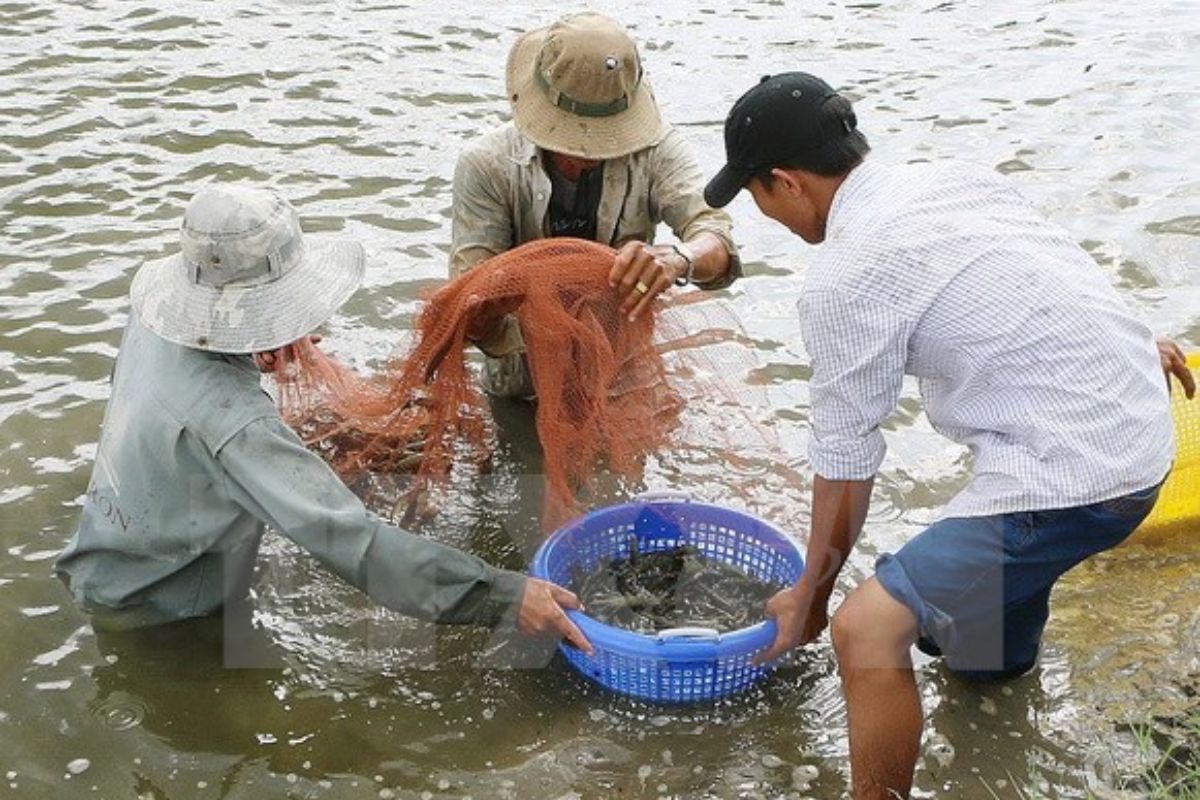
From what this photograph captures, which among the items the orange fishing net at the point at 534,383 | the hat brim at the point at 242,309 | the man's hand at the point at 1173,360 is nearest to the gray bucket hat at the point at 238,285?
the hat brim at the point at 242,309

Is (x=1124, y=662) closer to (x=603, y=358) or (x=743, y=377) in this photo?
(x=743, y=377)

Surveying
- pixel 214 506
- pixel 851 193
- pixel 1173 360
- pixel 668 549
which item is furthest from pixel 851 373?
pixel 214 506

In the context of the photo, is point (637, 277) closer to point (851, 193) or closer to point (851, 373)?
point (851, 193)

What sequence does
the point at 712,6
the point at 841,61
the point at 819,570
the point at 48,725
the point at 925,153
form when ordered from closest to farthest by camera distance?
1. the point at 819,570
2. the point at 48,725
3. the point at 925,153
4. the point at 841,61
5. the point at 712,6

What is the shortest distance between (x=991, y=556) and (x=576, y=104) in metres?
2.04

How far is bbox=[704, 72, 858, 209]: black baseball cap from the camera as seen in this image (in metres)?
3.40

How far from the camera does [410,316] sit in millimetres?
6250

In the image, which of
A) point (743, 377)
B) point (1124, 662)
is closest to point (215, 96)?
point (743, 377)

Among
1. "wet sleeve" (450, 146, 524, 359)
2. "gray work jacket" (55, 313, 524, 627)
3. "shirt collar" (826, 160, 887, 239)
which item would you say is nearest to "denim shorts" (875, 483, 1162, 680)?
"shirt collar" (826, 160, 887, 239)

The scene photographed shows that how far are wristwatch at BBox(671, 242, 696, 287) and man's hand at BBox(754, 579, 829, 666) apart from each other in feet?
3.94

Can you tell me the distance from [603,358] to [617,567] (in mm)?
722

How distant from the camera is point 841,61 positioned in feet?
30.5

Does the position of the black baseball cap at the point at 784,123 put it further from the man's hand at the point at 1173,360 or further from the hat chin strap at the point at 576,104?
the man's hand at the point at 1173,360

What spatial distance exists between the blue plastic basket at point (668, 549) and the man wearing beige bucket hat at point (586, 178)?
2.42 feet
